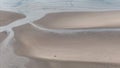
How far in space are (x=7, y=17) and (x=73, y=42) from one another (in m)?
0.22

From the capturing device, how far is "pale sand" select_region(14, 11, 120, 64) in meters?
0.43

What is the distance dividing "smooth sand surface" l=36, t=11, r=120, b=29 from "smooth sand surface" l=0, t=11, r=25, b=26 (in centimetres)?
7

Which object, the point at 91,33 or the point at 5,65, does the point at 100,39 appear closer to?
the point at 91,33

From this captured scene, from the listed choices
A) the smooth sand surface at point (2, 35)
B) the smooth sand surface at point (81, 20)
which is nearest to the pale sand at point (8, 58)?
the smooth sand surface at point (2, 35)

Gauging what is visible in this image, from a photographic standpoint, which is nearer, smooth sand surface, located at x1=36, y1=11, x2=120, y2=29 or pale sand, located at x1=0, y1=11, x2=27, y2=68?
pale sand, located at x1=0, y1=11, x2=27, y2=68

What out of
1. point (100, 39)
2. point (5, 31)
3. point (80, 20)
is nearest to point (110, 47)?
point (100, 39)

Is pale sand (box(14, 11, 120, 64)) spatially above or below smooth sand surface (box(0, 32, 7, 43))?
below

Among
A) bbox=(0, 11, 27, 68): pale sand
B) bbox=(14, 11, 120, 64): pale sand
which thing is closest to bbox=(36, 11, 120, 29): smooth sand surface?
bbox=(14, 11, 120, 64): pale sand

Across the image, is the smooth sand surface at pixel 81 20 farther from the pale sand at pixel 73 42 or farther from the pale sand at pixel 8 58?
the pale sand at pixel 8 58

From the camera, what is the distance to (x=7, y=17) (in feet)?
1.86

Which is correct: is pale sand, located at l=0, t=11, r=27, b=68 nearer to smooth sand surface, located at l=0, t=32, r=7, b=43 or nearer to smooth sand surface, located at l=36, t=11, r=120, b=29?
smooth sand surface, located at l=0, t=32, r=7, b=43

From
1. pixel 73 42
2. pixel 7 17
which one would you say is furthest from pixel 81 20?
pixel 7 17

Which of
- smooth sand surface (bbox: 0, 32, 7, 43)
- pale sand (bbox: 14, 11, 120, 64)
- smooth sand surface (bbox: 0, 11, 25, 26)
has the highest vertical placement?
smooth sand surface (bbox: 0, 11, 25, 26)

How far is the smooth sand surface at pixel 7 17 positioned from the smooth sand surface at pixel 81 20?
0.07 metres
